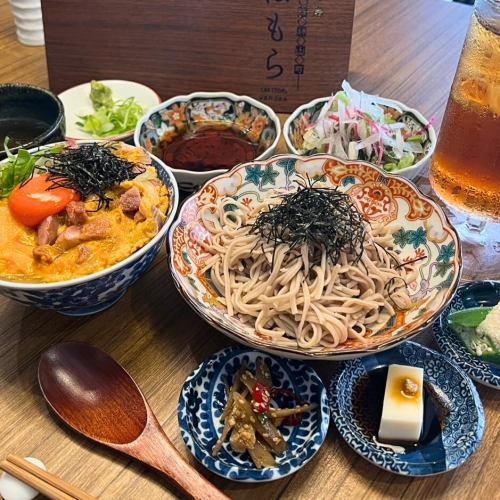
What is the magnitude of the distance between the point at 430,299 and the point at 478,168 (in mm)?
525

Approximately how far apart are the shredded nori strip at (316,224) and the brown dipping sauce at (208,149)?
49 cm

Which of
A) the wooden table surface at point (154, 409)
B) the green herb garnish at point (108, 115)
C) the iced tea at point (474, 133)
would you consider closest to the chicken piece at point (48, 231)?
the wooden table surface at point (154, 409)

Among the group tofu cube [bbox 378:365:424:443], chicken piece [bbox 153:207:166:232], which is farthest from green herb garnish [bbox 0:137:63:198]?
tofu cube [bbox 378:365:424:443]

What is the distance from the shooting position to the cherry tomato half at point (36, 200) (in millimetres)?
1648

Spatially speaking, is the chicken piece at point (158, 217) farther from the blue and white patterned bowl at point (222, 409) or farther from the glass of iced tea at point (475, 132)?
the glass of iced tea at point (475, 132)

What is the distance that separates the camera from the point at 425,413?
1494 millimetres

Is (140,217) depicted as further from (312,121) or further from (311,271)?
(312,121)

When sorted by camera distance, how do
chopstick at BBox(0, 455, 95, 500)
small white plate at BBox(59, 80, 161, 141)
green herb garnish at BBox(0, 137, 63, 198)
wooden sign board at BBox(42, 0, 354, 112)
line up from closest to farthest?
chopstick at BBox(0, 455, 95, 500)
green herb garnish at BBox(0, 137, 63, 198)
wooden sign board at BBox(42, 0, 354, 112)
small white plate at BBox(59, 80, 161, 141)

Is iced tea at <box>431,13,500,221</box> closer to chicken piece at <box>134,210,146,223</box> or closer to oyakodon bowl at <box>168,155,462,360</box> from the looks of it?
oyakodon bowl at <box>168,155,462,360</box>

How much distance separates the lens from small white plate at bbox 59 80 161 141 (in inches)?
101

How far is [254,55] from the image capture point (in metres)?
2.51

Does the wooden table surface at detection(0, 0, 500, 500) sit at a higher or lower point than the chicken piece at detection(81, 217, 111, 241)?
lower

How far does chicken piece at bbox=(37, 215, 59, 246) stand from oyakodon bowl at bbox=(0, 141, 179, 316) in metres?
0.19

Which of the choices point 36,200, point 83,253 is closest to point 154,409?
point 83,253
